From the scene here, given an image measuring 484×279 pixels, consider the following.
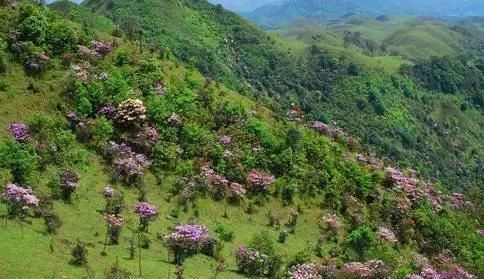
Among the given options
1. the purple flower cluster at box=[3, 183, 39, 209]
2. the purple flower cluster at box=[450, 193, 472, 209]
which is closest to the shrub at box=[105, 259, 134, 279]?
the purple flower cluster at box=[3, 183, 39, 209]

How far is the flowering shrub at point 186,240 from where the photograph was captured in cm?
3175

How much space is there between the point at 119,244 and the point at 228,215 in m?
10.7

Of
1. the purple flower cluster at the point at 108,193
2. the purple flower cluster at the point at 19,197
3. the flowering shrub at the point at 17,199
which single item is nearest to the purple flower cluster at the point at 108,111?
the purple flower cluster at the point at 108,193

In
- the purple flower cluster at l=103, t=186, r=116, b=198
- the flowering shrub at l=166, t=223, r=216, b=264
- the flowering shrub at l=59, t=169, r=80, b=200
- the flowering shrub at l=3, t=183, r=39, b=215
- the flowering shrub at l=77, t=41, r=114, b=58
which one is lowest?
the flowering shrub at l=166, t=223, r=216, b=264

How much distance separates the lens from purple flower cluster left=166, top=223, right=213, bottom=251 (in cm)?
3173

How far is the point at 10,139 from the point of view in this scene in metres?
36.1

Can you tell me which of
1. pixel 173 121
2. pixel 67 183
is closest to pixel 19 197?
pixel 67 183

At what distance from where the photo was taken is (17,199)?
29.9m

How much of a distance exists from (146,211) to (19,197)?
736 cm

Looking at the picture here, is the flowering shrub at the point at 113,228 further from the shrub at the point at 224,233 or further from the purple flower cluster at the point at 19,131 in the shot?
the purple flower cluster at the point at 19,131

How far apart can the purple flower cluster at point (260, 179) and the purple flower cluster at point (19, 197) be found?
16.8 m

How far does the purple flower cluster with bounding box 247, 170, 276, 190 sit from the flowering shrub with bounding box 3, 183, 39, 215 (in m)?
16.9

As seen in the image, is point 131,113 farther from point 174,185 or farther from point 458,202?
point 458,202

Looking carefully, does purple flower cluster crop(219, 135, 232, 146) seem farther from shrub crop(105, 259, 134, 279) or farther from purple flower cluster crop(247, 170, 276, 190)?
shrub crop(105, 259, 134, 279)
